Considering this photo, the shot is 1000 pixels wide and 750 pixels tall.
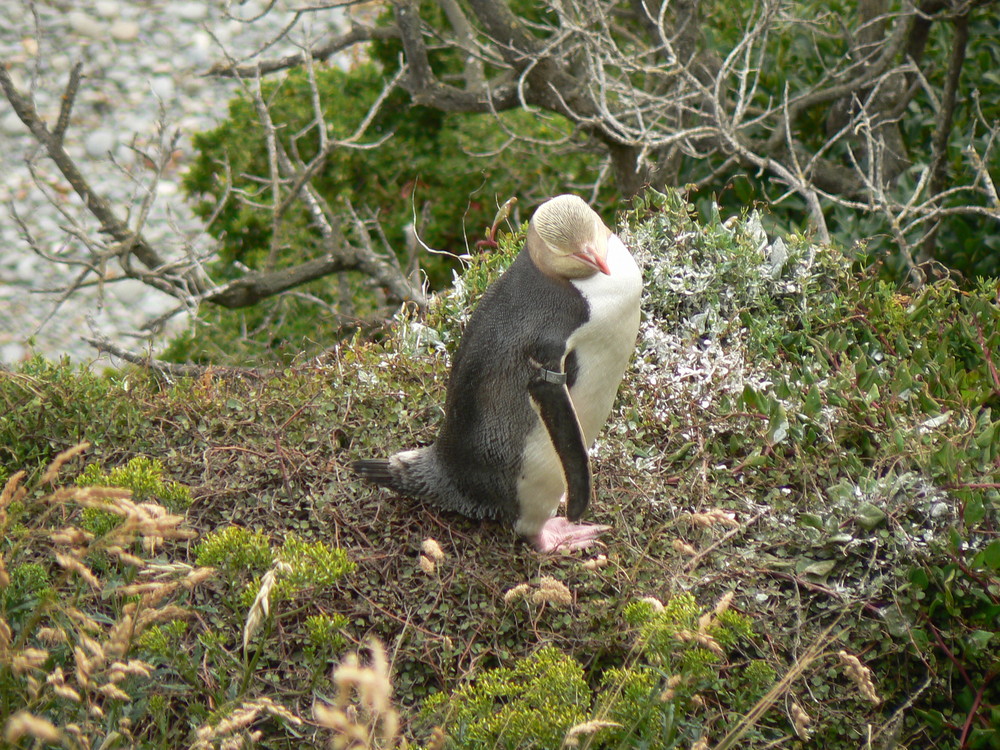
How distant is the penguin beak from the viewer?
2049 millimetres

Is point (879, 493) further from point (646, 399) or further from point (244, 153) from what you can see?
point (244, 153)

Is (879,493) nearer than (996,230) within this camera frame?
Yes

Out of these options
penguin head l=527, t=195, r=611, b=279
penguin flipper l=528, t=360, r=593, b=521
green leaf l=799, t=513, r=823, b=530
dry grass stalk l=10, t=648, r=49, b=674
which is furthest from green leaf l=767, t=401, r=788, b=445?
dry grass stalk l=10, t=648, r=49, b=674

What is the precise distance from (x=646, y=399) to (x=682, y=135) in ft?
3.35

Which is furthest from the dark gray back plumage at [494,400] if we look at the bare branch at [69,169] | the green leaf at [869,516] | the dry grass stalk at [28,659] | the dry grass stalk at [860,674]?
the bare branch at [69,169]

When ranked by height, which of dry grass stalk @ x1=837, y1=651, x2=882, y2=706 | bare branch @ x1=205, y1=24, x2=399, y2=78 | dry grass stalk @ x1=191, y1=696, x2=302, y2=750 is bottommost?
dry grass stalk @ x1=837, y1=651, x2=882, y2=706

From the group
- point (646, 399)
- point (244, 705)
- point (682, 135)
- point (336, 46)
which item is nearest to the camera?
point (244, 705)

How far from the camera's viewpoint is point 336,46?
4.53 metres

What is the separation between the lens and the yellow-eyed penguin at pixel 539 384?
2.09 meters

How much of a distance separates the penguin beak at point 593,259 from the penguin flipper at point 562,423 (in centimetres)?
22

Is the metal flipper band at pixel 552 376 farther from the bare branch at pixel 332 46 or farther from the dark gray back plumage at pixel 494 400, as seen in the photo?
the bare branch at pixel 332 46

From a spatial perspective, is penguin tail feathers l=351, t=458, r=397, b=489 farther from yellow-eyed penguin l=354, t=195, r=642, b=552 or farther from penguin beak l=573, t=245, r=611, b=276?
penguin beak l=573, t=245, r=611, b=276

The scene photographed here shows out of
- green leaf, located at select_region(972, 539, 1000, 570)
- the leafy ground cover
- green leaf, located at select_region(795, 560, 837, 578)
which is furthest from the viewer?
green leaf, located at select_region(795, 560, 837, 578)

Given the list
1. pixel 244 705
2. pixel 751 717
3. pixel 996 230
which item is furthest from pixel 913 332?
pixel 244 705
